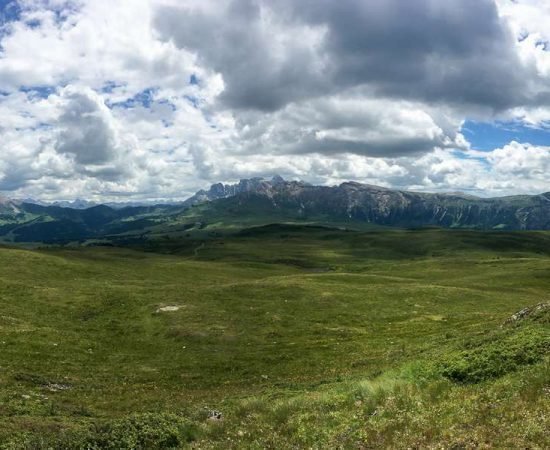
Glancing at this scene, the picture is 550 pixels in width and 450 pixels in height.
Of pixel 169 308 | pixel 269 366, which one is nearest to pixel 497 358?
pixel 269 366

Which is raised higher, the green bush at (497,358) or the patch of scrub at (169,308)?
the green bush at (497,358)

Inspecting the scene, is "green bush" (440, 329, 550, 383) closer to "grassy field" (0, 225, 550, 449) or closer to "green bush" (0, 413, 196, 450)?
"grassy field" (0, 225, 550, 449)

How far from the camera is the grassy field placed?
730 inches

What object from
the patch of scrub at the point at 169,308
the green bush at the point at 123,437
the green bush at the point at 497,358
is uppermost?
the green bush at the point at 497,358

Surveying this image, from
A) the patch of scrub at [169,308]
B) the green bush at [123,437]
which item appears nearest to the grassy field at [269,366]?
the green bush at [123,437]

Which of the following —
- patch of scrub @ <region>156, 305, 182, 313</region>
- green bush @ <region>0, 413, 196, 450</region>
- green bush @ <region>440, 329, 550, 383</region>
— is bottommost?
patch of scrub @ <region>156, 305, 182, 313</region>

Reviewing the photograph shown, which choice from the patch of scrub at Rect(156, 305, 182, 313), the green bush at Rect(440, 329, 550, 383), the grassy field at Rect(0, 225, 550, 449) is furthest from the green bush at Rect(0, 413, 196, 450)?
the patch of scrub at Rect(156, 305, 182, 313)

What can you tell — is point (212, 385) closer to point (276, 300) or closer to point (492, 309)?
point (276, 300)

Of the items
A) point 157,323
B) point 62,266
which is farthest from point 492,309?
point 62,266

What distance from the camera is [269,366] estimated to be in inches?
1757

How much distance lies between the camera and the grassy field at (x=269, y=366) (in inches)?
730

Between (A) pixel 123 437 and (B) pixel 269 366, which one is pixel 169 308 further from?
(A) pixel 123 437

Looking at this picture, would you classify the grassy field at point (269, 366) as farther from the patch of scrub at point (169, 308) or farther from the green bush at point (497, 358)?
the patch of scrub at point (169, 308)

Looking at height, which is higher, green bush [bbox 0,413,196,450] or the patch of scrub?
green bush [bbox 0,413,196,450]
